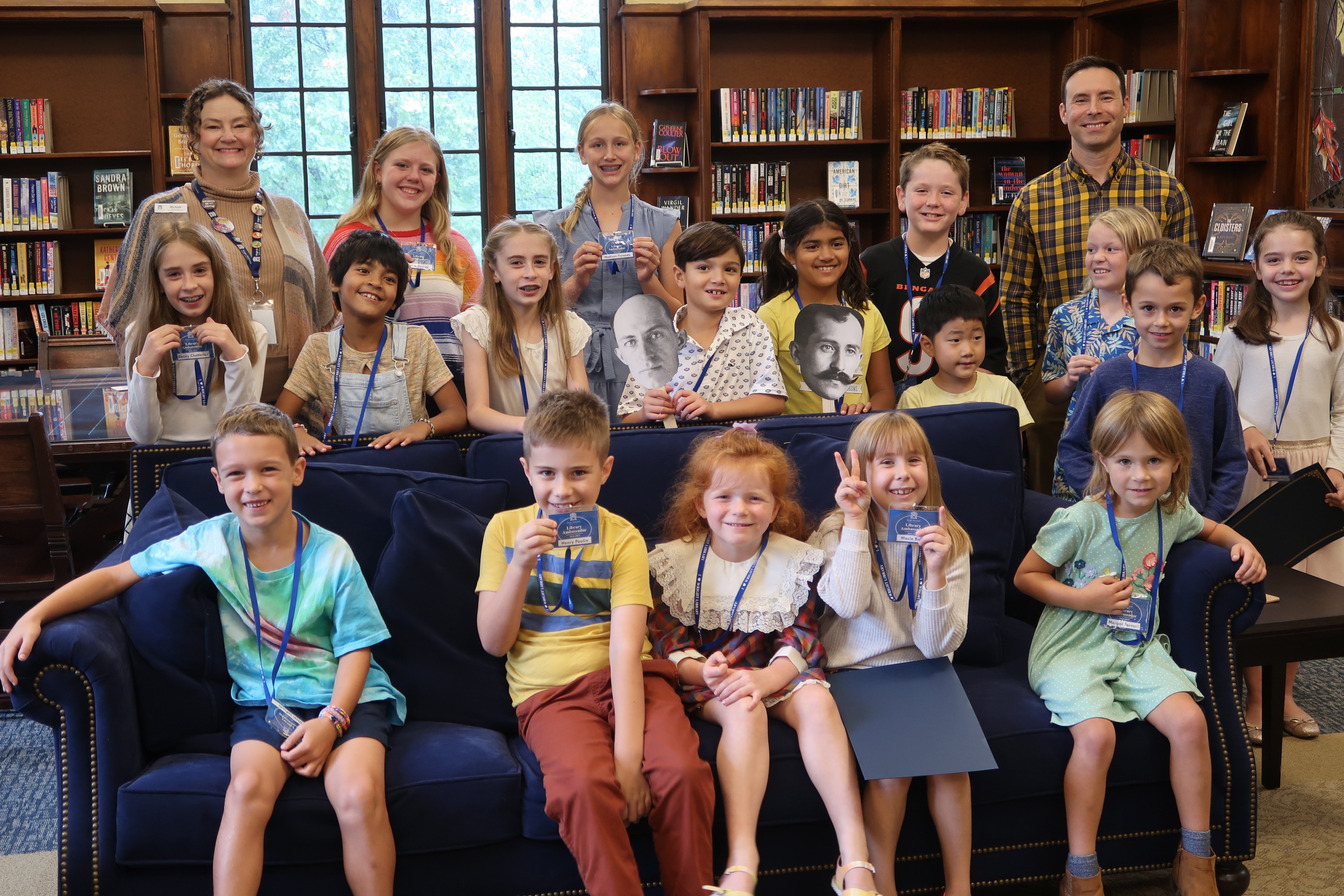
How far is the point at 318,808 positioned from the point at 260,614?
39cm

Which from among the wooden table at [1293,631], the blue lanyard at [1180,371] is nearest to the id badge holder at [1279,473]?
the wooden table at [1293,631]

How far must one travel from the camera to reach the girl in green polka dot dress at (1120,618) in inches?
83.6

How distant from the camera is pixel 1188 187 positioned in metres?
5.29

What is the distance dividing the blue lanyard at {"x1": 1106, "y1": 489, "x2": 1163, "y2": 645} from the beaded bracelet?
4.81 ft

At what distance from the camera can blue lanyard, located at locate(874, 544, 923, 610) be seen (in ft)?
7.19

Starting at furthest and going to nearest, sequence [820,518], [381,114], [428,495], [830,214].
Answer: [381,114] < [830,214] < [820,518] < [428,495]

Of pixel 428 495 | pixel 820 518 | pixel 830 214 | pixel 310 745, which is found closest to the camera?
pixel 310 745

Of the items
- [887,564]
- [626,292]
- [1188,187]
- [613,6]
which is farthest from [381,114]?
[887,564]

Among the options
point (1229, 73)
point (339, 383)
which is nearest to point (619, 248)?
point (339, 383)

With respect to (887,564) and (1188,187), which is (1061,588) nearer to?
(887,564)

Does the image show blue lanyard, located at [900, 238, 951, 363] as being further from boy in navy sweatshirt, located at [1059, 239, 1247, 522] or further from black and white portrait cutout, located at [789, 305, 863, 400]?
boy in navy sweatshirt, located at [1059, 239, 1247, 522]

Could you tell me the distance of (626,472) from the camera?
2.53 m

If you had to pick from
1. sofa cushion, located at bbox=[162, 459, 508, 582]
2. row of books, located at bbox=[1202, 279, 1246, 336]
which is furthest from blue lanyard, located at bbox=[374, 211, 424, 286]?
row of books, located at bbox=[1202, 279, 1246, 336]

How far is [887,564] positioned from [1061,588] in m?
0.37
